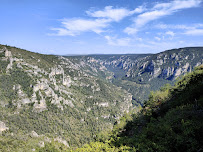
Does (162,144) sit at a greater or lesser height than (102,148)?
greater

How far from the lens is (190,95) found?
31609 millimetres

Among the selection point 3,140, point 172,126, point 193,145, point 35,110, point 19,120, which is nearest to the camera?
point 193,145

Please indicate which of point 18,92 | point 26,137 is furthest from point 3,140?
point 18,92

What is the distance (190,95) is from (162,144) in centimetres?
2073

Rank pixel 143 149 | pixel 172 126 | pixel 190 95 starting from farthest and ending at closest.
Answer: pixel 190 95 → pixel 172 126 → pixel 143 149

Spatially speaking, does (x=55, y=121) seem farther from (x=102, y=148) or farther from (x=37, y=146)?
(x=102, y=148)

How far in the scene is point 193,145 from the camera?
1423cm

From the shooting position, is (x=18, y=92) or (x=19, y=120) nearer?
(x=19, y=120)

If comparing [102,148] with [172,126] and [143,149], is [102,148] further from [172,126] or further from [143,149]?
[172,126]

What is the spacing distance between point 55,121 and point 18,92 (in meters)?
69.8

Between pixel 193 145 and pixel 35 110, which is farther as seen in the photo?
pixel 35 110

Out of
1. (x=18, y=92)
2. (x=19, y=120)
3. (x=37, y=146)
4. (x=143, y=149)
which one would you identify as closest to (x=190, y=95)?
(x=143, y=149)

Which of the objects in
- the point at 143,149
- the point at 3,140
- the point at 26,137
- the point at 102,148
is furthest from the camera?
the point at 26,137

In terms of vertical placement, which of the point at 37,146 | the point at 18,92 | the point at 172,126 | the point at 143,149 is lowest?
the point at 37,146
